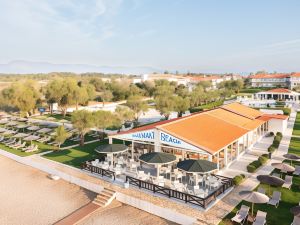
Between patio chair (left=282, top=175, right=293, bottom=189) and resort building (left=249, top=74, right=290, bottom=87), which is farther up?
resort building (left=249, top=74, right=290, bottom=87)

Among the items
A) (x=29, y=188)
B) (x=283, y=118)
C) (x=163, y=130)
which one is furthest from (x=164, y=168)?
(x=283, y=118)

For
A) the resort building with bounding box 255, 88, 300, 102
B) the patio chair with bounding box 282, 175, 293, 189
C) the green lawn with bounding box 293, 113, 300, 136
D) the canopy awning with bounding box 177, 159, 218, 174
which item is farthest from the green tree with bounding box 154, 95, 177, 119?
the resort building with bounding box 255, 88, 300, 102

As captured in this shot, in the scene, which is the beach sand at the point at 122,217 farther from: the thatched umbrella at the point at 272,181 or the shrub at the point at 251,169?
the shrub at the point at 251,169

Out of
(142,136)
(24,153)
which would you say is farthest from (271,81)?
(24,153)

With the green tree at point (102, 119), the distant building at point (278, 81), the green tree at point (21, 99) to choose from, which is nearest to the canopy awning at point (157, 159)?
the green tree at point (102, 119)

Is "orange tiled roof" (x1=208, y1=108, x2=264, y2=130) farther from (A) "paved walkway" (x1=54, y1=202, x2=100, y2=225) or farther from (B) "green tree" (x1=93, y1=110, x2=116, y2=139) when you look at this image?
(A) "paved walkway" (x1=54, y1=202, x2=100, y2=225)

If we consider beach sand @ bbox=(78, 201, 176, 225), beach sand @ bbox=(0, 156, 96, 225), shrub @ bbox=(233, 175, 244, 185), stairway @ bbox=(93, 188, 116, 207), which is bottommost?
beach sand @ bbox=(0, 156, 96, 225)
